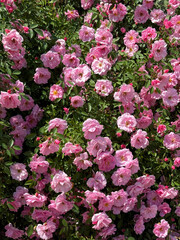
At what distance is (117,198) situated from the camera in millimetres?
2443

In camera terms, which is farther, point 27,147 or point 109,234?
point 27,147

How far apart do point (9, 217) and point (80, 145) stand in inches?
31.6

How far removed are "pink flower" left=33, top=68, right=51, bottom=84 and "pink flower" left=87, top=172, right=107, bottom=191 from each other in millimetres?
971

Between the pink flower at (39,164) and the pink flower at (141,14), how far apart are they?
176 centimetres

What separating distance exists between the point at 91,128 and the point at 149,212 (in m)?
0.84

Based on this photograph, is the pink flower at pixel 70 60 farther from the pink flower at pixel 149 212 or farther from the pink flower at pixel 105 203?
the pink flower at pixel 149 212

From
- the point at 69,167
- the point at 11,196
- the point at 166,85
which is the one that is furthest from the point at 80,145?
the point at 166,85

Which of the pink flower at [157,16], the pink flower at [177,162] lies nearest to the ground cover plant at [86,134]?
the pink flower at [177,162]

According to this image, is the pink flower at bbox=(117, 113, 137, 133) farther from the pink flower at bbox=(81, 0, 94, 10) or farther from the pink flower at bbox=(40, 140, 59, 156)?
the pink flower at bbox=(81, 0, 94, 10)

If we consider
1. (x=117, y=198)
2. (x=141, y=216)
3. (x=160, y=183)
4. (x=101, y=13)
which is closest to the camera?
(x=117, y=198)

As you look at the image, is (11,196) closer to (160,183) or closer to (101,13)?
(160,183)

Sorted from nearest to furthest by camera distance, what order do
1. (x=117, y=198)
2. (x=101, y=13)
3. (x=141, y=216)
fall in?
(x=117, y=198) → (x=141, y=216) → (x=101, y=13)

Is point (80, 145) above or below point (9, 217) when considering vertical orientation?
above

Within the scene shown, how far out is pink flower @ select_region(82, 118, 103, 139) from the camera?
7.60 ft
